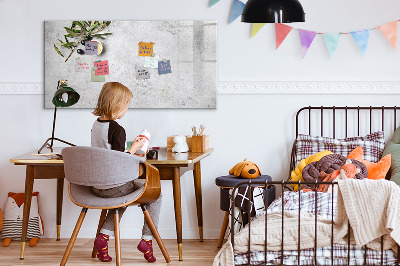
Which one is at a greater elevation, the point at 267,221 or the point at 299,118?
the point at 299,118

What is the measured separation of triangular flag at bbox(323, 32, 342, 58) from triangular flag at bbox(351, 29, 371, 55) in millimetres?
114

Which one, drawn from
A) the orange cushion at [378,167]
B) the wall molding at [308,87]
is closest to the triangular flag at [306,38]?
the wall molding at [308,87]

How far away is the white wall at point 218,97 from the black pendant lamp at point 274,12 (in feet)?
4.00

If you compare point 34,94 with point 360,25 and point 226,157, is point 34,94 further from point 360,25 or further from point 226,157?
point 360,25

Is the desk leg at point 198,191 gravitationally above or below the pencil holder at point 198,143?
below

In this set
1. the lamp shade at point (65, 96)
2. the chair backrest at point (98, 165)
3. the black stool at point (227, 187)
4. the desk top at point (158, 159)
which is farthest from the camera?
the lamp shade at point (65, 96)

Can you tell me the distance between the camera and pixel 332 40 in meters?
4.32

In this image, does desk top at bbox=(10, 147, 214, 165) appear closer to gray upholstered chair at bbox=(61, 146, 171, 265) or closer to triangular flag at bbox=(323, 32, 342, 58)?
gray upholstered chair at bbox=(61, 146, 171, 265)

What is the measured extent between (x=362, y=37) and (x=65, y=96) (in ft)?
7.00

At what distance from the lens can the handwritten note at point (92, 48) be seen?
173 inches

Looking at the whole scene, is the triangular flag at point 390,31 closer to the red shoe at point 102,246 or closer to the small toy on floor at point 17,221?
the red shoe at point 102,246

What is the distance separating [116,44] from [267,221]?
6.28ft

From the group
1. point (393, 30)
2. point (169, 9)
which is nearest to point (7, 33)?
point (169, 9)

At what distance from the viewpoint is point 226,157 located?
4434 mm
